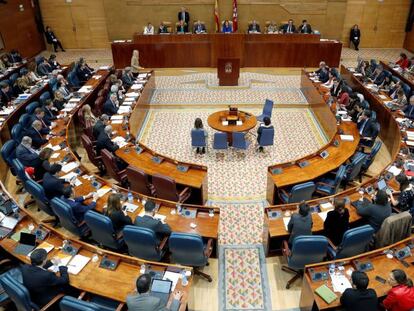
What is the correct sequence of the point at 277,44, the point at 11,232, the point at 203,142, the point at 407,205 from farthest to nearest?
the point at 277,44 < the point at 203,142 < the point at 407,205 < the point at 11,232

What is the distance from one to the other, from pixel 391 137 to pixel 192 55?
11100 millimetres

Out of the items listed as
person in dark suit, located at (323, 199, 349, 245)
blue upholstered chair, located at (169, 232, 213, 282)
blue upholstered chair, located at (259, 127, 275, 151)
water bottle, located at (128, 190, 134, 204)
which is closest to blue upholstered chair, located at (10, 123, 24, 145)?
water bottle, located at (128, 190, 134, 204)

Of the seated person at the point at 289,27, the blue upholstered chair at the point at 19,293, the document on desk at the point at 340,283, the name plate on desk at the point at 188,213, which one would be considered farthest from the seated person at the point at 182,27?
the blue upholstered chair at the point at 19,293

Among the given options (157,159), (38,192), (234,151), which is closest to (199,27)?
(234,151)

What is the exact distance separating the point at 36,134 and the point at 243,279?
22.9 feet

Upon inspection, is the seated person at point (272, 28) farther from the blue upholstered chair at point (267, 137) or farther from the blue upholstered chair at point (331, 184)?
the blue upholstered chair at point (331, 184)

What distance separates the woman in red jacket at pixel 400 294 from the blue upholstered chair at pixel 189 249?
2.88 m

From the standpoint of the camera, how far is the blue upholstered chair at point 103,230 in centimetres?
647

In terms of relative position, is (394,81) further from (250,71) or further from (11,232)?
(11,232)

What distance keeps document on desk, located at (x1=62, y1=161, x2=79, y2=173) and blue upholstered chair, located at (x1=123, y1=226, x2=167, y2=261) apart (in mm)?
3111

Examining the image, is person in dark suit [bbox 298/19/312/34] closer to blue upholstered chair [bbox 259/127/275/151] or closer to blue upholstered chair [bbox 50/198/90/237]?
blue upholstered chair [bbox 259/127/275/151]

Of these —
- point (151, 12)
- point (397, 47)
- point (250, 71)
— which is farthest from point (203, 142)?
point (397, 47)

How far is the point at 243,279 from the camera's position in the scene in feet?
22.8

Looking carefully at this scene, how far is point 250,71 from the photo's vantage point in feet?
62.4
